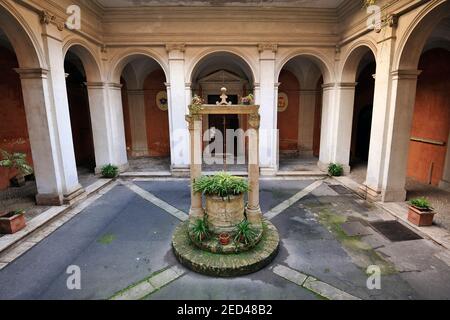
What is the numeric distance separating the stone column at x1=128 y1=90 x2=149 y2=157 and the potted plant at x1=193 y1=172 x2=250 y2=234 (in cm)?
920

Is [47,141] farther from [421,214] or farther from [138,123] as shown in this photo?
[421,214]

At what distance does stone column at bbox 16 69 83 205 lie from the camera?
641 cm

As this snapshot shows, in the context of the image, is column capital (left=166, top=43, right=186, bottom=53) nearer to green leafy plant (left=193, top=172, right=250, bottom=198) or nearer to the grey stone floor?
the grey stone floor

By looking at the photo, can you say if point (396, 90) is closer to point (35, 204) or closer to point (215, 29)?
point (215, 29)

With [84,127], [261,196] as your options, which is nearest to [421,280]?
[261,196]

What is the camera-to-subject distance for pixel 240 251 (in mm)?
4770

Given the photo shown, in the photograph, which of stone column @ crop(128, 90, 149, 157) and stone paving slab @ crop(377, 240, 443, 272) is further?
stone column @ crop(128, 90, 149, 157)

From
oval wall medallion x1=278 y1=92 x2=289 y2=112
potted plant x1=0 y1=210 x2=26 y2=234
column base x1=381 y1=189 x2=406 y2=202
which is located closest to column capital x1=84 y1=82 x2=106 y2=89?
potted plant x1=0 y1=210 x2=26 y2=234

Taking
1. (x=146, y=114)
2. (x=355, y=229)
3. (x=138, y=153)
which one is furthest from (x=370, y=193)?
(x=138, y=153)

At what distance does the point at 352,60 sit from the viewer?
9.15 metres

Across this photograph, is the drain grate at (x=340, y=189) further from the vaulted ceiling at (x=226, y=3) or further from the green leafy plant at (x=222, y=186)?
the vaulted ceiling at (x=226, y=3)

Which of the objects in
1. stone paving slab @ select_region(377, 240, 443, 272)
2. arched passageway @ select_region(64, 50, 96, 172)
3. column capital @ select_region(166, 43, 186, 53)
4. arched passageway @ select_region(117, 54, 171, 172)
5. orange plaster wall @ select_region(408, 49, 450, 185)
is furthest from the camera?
arched passageway @ select_region(117, 54, 171, 172)
